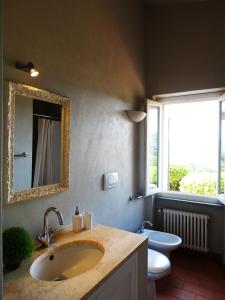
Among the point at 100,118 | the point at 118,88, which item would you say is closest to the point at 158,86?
the point at 118,88

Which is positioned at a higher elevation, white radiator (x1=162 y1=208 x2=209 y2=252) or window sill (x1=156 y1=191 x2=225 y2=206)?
window sill (x1=156 y1=191 x2=225 y2=206)

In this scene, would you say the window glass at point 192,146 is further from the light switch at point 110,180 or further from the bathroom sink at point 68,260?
the bathroom sink at point 68,260

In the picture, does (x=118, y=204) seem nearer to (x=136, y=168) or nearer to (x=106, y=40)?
(x=136, y=168)

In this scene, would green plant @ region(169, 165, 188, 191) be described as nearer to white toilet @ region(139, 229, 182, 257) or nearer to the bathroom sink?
white toilet @ region(139, 229, 182, 257)

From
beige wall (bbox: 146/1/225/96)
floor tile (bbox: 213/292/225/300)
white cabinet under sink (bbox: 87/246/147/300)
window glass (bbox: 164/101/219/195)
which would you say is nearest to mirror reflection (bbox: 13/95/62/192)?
white cabinet under sink (bbox: 87/246/147/300)

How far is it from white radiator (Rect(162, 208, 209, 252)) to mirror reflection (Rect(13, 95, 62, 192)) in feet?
6.50

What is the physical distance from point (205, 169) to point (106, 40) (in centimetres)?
215

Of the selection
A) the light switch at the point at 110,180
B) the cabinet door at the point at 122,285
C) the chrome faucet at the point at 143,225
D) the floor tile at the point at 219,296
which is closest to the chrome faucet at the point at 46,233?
the cabinet door at the point at 122,285

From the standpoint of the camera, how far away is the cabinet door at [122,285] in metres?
1.16

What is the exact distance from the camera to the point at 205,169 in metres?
3.14

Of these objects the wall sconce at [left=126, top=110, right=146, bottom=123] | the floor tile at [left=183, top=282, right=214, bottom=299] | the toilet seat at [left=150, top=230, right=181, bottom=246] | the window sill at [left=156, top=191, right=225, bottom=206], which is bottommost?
the floor tile at [left=183, top=282, right=214, bottom=299]

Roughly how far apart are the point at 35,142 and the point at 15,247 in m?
0.67

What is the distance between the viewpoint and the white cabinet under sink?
117cm

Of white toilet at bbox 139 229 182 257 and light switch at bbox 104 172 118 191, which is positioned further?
A: white toilet at bbox 139 229 182 257
